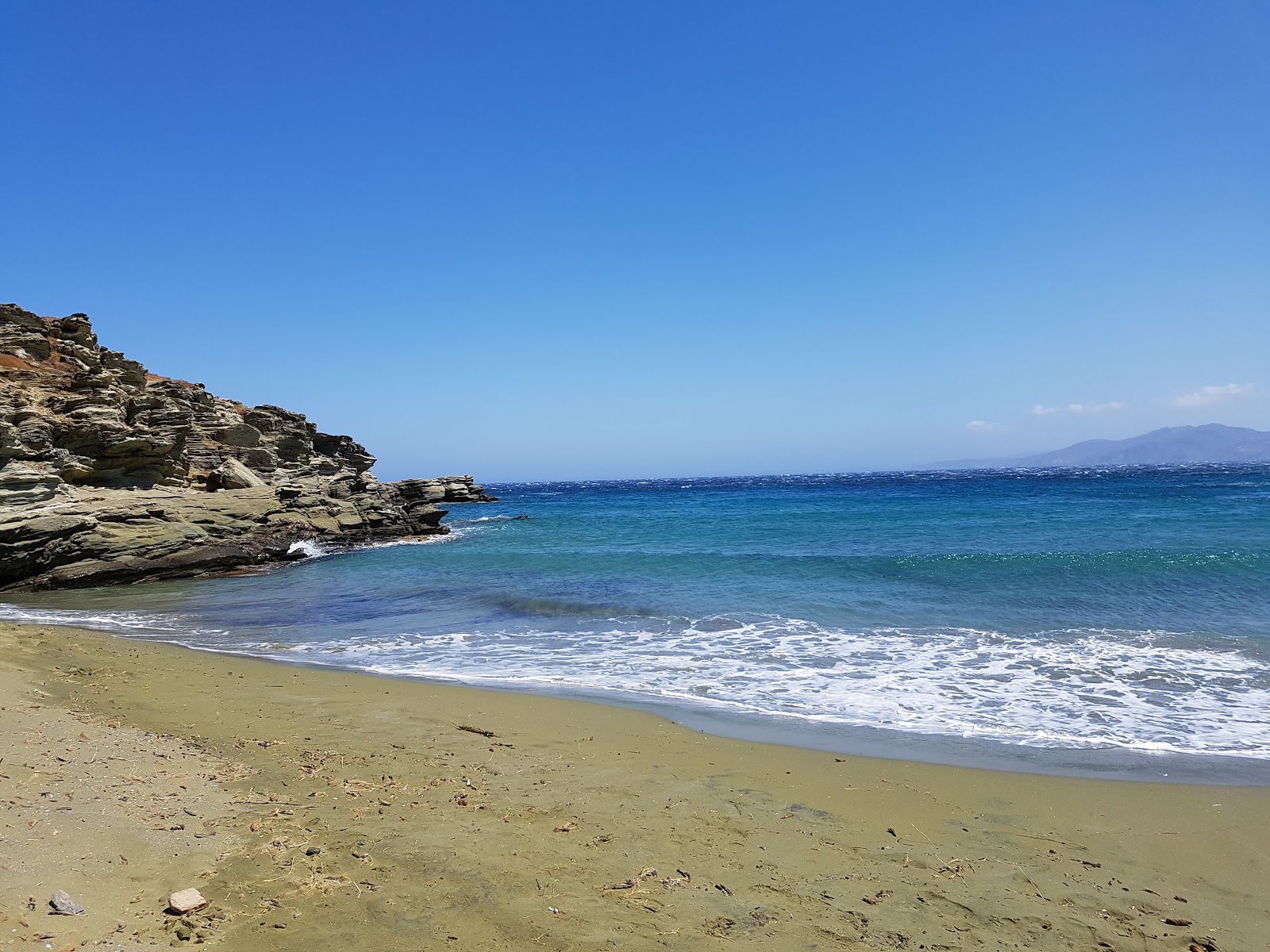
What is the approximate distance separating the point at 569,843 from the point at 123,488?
80.0ft

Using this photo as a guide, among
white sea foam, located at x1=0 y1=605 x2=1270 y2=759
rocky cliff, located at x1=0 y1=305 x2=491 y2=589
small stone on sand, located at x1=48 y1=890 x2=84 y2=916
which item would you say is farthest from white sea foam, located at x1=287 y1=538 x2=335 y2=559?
small stone on sand, located at x1=48 y1=890 x2=84 y2=916

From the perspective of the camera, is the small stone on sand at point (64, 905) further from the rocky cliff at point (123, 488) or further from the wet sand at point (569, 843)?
the rocky cliff at point (123, 488)

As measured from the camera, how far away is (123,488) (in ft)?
74.2

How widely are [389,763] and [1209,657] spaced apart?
1109cm

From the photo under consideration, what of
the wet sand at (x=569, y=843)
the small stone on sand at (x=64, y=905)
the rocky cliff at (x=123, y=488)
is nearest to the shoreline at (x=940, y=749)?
the wet sand at (x=569, y=843)

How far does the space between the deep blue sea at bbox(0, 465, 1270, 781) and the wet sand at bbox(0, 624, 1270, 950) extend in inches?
52.4

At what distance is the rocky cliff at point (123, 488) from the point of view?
18234mm

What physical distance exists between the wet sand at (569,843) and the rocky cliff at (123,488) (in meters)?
14.1

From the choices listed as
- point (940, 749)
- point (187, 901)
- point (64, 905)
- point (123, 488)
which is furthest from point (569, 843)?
point (123, 488)

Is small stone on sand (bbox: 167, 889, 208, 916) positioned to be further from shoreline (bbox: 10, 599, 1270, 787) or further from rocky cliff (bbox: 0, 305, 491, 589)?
rocky cliff (bbox: 0, 305, 491, 589)

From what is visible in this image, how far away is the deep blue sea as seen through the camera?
24.8 feet

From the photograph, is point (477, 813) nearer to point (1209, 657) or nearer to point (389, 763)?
point (389, 763)

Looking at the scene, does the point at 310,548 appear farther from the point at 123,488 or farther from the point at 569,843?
the point at 569,843

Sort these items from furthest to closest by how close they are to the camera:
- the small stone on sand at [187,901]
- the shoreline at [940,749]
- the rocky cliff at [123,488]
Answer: the rocky cliff at [123,488] < the shoreline at [940,749] < the small stone on sand at [187,901]
